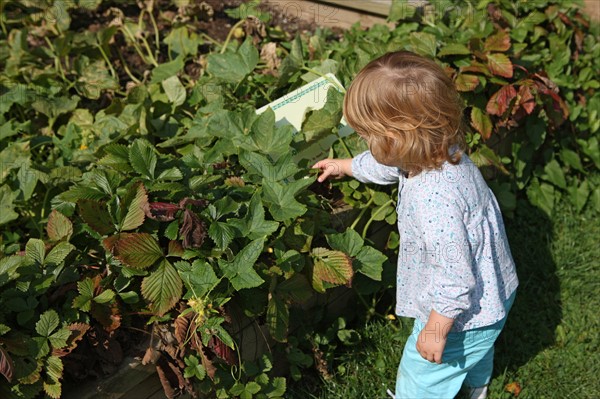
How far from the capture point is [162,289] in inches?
75.3

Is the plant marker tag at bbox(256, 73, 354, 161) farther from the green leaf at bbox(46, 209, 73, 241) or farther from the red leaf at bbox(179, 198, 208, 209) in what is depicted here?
the green leaf at bbox(46, 209, 73, 241)

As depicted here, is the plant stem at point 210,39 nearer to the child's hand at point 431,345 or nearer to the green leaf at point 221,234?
the green leaf at point 221,234

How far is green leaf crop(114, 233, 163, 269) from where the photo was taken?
189 centimetres

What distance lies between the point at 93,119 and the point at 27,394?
1.51m

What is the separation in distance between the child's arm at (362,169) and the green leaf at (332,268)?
306 mm

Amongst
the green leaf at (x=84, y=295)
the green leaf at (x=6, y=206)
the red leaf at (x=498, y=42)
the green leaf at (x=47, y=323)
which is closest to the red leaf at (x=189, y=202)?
the green leaf at (x=84, y=295)

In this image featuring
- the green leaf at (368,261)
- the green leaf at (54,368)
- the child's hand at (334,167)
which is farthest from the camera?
the child's hand at (334,167)

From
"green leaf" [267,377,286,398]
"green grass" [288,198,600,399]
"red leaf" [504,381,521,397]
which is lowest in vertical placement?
"red leaf" [504,381,521,397]

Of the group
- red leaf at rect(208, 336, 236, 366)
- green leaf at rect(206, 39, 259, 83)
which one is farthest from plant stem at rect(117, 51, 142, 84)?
red leaf at rect(208, 336, 236, 366)

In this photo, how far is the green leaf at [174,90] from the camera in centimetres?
284

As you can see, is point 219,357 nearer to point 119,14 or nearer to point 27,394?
point 27,394

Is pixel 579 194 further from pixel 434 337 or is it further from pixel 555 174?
pixel 434 337

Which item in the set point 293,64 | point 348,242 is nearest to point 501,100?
point 293,64

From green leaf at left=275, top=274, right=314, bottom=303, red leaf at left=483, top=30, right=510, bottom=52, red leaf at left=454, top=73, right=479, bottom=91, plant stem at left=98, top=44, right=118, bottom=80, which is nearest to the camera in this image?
green leaf at left=275, top=274, right=314, bottom=303
